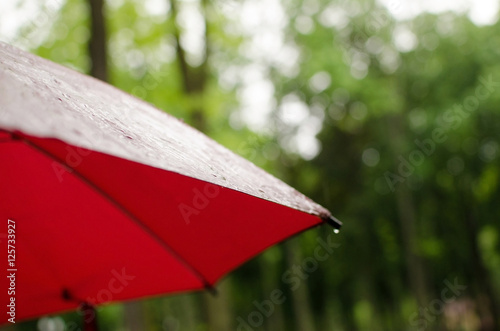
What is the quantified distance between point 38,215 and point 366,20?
1240 cm

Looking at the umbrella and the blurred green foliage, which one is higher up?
the blurred green foliage

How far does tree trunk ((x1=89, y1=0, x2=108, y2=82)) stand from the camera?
7.07m

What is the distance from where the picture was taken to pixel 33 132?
0.98 m

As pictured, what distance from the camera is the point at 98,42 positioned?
7234 mm

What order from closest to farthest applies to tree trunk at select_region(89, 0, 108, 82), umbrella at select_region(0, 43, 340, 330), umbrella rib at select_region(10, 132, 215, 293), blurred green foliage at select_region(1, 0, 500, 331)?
umbrella at select_region(0, 43, 340, 330) < umbrella rib at select_region(10, 132, 215, 293) < tree trunk at select_region(89, 0, 108, 82) < blurred green foliage at select_region(1, 0, 500, 331)

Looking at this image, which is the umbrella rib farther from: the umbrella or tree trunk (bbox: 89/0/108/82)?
tree trunk (bbox: 89/0/108/82)

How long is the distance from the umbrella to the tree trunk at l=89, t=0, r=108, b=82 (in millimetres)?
4685

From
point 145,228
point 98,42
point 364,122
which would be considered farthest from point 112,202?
point 364,122

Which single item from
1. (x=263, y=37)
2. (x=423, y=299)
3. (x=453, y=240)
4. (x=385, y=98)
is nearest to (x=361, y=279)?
(x=453, y=240)

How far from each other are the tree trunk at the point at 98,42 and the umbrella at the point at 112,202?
4685 mm

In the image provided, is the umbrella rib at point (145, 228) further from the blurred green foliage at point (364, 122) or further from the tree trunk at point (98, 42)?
the blurred green foliage at point (364, 122)

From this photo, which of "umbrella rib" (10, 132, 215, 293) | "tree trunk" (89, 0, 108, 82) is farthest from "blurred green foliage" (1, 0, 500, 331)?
"umbrella rib" (10, 132, 215, 293)

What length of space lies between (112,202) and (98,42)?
210 inches

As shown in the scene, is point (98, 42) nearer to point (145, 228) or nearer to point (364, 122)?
point (145, 228)
